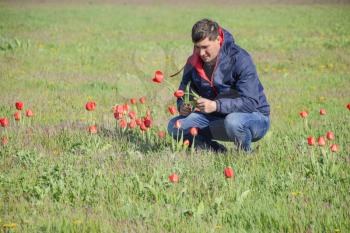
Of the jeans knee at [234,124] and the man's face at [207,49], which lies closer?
the man's face at [207,49]

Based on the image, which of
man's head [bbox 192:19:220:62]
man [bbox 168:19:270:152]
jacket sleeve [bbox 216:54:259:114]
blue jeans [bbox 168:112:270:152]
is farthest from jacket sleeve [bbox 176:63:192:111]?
jacket sleeve [bbox 216:54:259:114]

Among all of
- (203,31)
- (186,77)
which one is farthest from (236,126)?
(203,31)

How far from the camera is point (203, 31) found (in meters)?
5.05

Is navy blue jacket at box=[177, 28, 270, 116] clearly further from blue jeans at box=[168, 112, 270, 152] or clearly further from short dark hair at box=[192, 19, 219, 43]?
short dark hair at box=[192, 19, 219, 43]

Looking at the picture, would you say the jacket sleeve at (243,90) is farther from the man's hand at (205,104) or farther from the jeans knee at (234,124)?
the man's hand at (205,104)

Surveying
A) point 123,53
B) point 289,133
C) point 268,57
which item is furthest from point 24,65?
point 289,133

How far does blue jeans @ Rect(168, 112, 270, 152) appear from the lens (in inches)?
213

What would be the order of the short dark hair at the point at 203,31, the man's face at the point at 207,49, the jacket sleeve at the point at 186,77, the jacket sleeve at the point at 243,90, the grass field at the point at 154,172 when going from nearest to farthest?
1. the grass field at the point at 154,172
2. the short dark hair at the point at 203,31
3. the man's face at the point at 207,49
4. the jacket sleeve at the point at 243,90
5. the jacket sleeve at the point at 186,77

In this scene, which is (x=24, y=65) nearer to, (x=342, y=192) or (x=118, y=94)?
(x=118, y=94)

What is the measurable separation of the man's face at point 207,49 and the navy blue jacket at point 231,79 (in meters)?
0.10

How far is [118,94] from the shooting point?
9.61 m

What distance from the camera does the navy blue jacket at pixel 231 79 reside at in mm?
5367

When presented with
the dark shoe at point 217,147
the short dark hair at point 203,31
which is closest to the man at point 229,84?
the short dark hair at point 203,31

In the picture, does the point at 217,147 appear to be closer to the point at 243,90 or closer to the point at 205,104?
the point at 243,90
